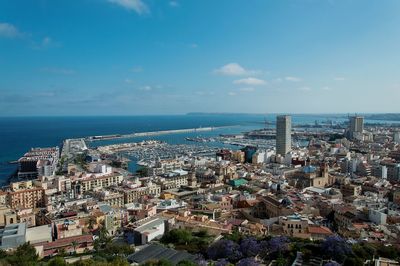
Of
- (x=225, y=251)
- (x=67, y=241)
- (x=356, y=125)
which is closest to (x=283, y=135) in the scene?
(x=356, y=125)

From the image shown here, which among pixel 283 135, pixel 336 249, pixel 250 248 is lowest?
pixel 250 248

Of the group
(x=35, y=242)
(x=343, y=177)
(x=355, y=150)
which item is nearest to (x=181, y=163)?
(x=343, y=177)

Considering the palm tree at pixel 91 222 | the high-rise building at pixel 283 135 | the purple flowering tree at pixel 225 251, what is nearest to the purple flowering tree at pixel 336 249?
the purple flowering tree at pixel 225 251

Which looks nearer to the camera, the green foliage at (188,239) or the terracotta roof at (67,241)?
the green foliage at (188,239)

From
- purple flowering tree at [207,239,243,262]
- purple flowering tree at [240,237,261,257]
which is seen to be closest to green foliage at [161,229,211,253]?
purple flowering tree at [207,239,243,262]

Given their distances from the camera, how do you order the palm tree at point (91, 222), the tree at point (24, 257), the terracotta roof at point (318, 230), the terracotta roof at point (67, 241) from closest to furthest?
the tree at point (24, 257) → the terracotta roof at point (67, 241) → the terracotta roof at point (318, 230) → the palm tree at point (91, 222)

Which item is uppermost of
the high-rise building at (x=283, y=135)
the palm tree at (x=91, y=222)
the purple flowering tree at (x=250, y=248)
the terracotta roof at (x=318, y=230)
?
the high-rise building at (x=283, y=135)

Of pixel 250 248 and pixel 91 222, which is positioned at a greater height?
pixel 250 248

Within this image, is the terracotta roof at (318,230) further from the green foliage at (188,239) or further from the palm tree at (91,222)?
the palm tree at (91,222)

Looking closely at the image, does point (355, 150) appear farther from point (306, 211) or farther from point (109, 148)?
point (109, 148)

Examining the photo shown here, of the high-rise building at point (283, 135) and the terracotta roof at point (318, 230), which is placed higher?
the high-rise building at point (283, 135)

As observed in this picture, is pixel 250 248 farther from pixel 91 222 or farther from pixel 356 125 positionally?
pixel 356 125
